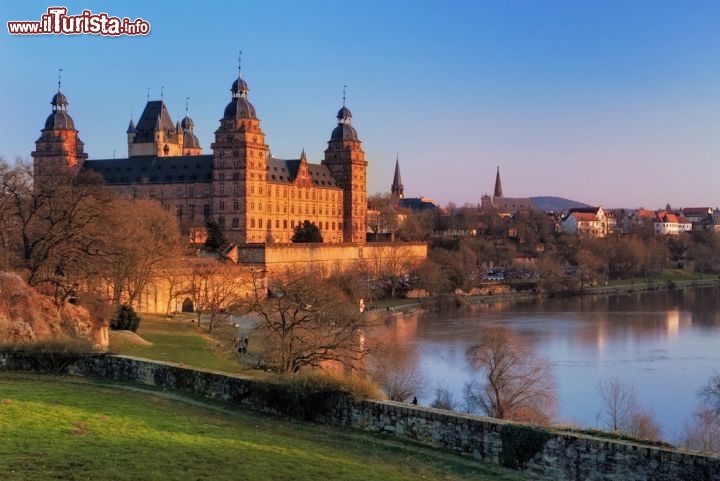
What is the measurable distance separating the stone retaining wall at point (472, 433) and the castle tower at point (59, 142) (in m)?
72.6

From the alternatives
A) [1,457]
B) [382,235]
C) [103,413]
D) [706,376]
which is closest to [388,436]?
[103,413]

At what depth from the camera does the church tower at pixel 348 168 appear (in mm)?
92125

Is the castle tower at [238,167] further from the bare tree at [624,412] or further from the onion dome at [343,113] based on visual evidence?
the bare tree at [624,412]

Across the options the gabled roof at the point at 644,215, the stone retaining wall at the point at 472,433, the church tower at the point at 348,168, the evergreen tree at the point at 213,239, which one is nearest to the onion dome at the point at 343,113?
the church tower at the point at 348,168

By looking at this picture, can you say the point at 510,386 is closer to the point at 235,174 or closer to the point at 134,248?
the point at 134,248

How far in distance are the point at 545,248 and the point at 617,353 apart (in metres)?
66.6

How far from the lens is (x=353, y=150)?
9206cm

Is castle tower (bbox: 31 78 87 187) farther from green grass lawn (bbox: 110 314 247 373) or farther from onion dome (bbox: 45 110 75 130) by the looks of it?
green grass lawn (bbox: 110 314 247 373)

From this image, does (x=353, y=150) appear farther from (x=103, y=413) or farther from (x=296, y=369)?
(x=103, y=413)

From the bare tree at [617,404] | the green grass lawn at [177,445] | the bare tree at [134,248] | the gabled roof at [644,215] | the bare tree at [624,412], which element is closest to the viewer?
the green grass lawn at [177,445]

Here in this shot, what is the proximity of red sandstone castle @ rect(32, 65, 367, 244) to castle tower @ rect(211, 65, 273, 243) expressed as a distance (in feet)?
0.33

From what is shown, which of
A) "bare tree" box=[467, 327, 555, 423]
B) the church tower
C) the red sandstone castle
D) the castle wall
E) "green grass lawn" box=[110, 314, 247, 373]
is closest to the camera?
"bare tree" box=[467, 327, 555, 423]

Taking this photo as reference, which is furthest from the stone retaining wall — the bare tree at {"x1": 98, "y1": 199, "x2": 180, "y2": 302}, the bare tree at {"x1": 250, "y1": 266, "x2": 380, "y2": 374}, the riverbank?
the riverbank

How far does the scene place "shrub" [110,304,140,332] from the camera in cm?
3158
